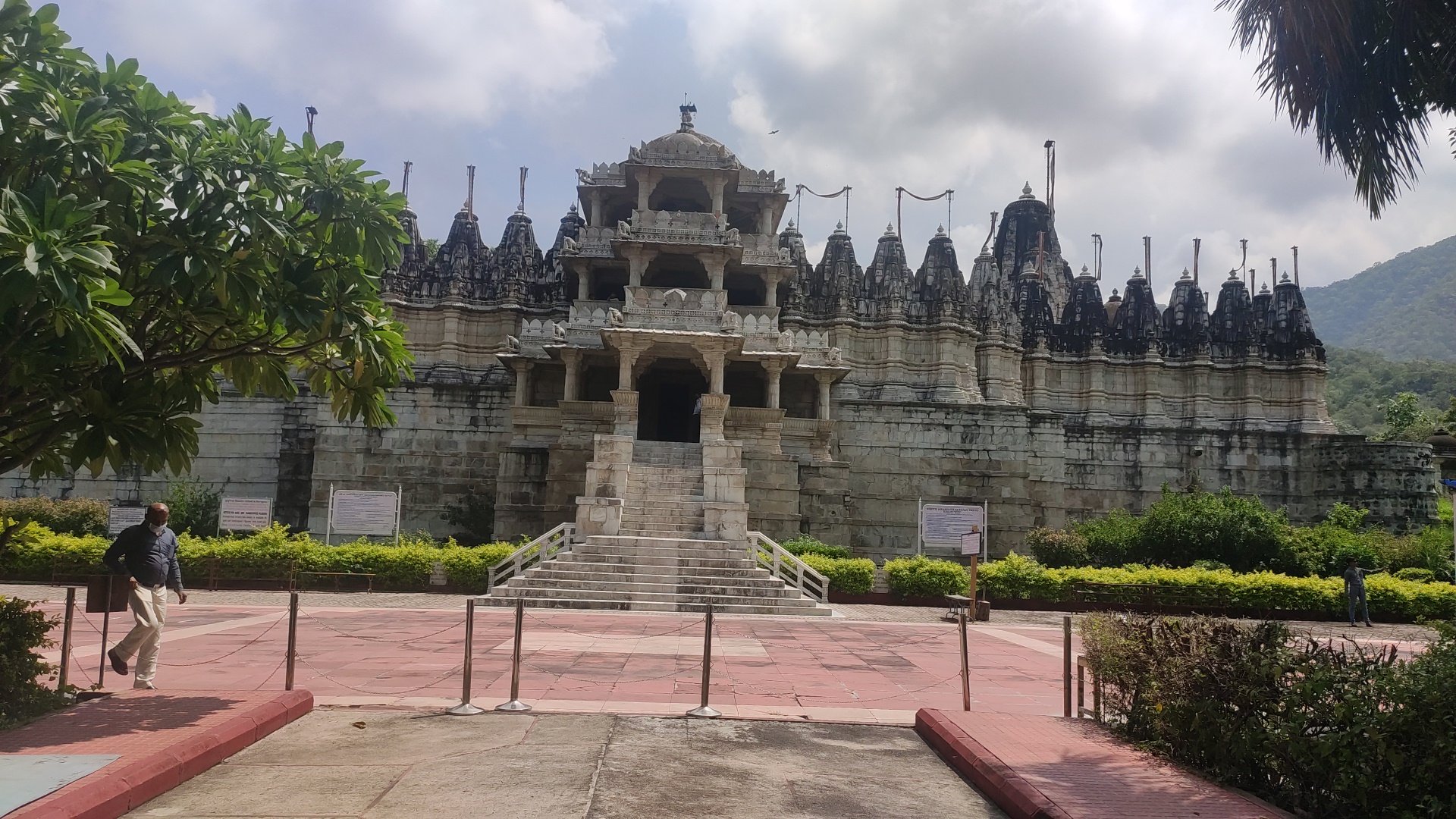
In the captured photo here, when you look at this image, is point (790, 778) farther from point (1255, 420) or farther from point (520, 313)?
point (1255, 420)

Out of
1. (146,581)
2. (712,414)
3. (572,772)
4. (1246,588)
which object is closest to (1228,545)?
(1246,588)

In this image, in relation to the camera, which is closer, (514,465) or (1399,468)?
(514,465)

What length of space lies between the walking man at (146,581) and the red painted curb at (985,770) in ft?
22.5

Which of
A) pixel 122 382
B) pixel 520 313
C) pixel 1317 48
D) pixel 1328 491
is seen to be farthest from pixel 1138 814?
pixel 1328 491

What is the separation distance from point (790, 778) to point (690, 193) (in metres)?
25.9

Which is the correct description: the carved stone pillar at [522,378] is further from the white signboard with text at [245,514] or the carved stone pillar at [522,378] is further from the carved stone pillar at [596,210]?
the white signboard with text at [245,514]

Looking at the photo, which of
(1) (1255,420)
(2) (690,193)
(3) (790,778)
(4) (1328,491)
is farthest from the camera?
(1) (1255,420)

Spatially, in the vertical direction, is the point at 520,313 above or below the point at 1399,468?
above

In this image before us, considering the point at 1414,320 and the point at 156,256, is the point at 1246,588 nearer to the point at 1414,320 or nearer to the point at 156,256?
the point at 156,256

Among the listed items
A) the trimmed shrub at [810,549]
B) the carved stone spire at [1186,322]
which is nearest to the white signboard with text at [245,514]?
the trimmed shrub at [810,549]

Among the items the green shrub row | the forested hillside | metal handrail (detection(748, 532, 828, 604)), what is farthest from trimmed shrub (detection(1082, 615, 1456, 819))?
the forested hillside

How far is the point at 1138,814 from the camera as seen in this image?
565cm

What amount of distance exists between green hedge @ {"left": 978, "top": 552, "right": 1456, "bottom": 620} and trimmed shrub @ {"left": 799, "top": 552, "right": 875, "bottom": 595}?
2619 mm

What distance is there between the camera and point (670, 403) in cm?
3006
